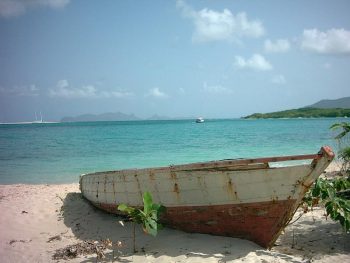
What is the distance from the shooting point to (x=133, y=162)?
18.8m

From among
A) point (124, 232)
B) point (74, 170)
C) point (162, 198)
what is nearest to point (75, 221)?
point (124, 232)

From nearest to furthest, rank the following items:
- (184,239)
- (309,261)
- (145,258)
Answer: (309,261) → (145,258) → (184,239)

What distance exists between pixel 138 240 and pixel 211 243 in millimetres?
1326

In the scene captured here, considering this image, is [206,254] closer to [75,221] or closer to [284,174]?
[284,174]

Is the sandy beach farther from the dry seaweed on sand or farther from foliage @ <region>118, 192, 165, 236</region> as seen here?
foliage @ <region>118, 192, 165, 236</region>

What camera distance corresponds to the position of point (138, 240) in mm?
5848

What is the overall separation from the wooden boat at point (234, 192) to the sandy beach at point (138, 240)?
0.81ft

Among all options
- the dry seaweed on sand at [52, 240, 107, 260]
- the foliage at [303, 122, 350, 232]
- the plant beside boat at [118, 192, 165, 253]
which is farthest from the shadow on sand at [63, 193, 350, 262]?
the foliage at [303, 122, 350, 232]

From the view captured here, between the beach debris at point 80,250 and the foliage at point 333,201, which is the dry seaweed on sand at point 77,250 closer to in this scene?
the beach debris at point 80,250

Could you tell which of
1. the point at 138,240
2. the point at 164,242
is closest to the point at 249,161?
the point at 164,242

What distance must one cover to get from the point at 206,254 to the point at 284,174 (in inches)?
64.2

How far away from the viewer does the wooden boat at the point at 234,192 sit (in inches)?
188

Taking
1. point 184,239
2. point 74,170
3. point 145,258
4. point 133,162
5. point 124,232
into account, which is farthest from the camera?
point 133,162

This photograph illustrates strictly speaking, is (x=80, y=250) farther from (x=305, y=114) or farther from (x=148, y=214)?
(x=305, y=114)
